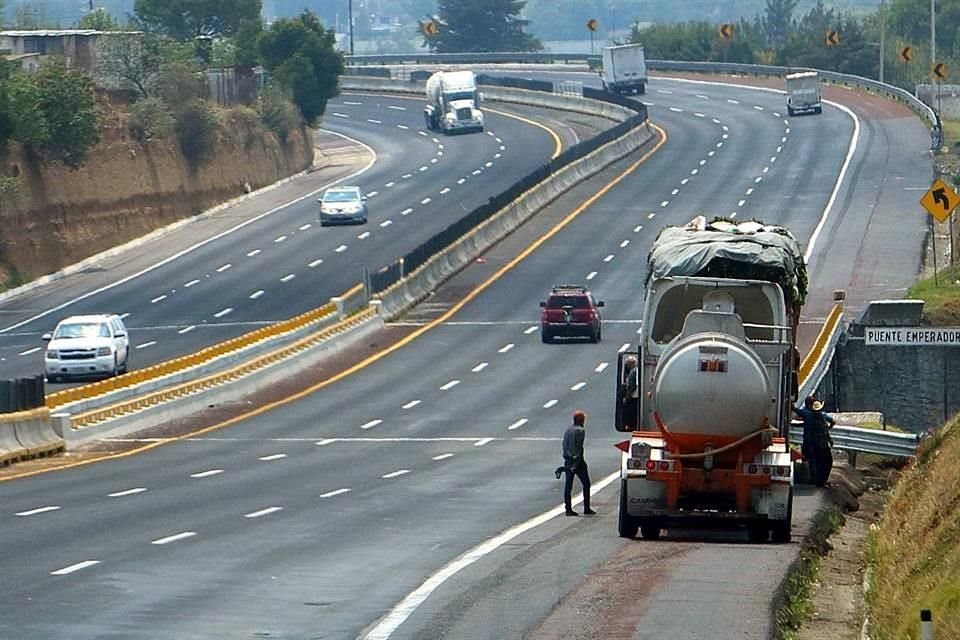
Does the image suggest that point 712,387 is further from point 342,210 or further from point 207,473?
point 342,210

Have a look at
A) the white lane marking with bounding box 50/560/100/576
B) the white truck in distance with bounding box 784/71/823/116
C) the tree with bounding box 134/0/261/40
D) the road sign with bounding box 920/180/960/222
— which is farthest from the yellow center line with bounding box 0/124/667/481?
the tree with bounding box 134/0/261/40

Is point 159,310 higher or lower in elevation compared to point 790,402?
lower

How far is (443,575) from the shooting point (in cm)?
2094

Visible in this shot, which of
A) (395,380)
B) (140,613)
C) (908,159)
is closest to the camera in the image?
(140,613)

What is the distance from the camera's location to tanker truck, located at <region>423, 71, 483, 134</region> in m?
116

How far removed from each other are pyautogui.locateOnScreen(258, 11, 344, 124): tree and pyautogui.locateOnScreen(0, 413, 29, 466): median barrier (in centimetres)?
7479

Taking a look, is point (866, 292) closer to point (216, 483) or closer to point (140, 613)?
point (216, 483)

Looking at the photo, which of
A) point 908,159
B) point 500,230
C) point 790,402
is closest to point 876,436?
point 790,402

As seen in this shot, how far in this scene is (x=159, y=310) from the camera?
2562 inches

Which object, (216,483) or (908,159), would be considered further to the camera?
(908,159)

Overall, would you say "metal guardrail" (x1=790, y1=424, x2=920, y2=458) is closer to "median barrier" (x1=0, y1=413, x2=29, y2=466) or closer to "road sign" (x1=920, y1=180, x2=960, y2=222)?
"median barrier" (x1=0, y1=413, x2=29, y2=466)

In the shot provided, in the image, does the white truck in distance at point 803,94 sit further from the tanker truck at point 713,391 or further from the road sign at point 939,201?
the tanker truck at point 713,391

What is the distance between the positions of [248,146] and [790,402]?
78.1m

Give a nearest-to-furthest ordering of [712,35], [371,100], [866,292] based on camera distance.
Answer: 1. [866,292]
2. [371,100]
3. [712,35]
